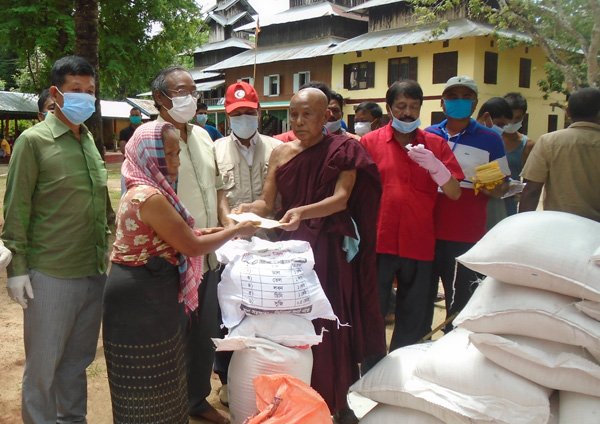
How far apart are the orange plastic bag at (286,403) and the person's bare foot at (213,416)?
0.78 m

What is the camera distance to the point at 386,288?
3.29 metres

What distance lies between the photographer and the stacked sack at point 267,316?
98.0 inches

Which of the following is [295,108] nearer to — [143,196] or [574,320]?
[143,196]

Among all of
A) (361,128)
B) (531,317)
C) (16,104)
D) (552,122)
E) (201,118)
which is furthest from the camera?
(552,122)

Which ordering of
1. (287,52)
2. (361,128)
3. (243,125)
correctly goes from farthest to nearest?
(287,52), (361,128), (243,125)

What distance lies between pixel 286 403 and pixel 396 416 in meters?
0.61

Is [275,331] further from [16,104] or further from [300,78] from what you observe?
[300,78]

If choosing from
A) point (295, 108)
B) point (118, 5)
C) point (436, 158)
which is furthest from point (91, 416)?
point (118, 5)

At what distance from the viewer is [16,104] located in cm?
2367

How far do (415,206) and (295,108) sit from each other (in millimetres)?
979

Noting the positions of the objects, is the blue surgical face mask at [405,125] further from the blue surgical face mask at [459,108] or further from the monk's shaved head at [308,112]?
the monk's shaved head at [308,112]

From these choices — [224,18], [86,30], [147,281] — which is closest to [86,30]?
[86,30]

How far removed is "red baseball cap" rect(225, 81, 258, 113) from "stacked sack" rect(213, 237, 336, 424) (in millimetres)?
1175

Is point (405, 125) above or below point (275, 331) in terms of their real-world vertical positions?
above
